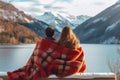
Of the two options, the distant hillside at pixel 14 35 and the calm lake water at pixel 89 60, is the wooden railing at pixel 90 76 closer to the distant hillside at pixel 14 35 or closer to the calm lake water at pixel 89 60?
the calm lake water at pixel 89 60

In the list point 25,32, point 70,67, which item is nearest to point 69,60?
point 70,67

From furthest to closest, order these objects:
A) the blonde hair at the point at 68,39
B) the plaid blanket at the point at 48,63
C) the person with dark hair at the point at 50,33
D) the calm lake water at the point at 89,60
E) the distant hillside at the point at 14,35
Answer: the distant hillside at the point at 14,35
the calm lake water at the point at 89,60
the person with dark hair at the point at 50,33
the plaid blanket at the point at 48,63
the blonde hair at the point at 68,39

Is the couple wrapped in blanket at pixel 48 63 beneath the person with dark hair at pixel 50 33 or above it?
beneath

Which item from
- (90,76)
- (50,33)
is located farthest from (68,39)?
(90,76)

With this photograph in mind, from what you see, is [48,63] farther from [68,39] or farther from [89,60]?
[89,60]

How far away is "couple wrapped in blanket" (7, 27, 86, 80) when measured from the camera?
18.4ft

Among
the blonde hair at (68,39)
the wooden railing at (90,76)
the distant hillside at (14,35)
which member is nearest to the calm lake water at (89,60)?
the wooden railing at (90,76)

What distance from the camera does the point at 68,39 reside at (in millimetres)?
5543

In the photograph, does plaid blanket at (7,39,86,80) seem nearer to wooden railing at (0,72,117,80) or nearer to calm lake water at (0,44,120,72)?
wooden railing at (0,72,117,80)

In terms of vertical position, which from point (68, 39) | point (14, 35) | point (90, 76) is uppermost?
point (68, 39)

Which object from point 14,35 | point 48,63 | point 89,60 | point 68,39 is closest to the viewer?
point 68,39

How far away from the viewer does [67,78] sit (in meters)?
5.70

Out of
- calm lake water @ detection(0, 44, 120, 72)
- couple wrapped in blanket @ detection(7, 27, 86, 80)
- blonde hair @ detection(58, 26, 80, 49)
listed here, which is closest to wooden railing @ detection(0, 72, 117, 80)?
couple wrapped in blanket @ detection(7, 27, 86, 80)

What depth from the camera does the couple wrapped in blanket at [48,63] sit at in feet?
18.4
